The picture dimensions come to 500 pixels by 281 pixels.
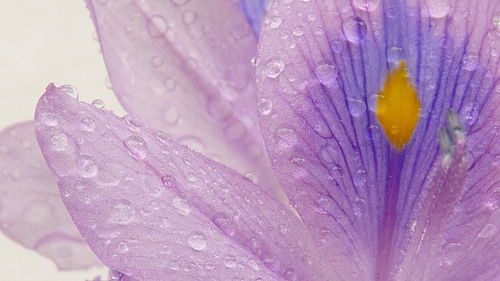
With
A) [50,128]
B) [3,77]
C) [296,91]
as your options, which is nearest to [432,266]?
[296,91]

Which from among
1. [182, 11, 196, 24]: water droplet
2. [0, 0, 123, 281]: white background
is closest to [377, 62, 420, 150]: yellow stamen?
[182, 11, 196, 24]: water droplet

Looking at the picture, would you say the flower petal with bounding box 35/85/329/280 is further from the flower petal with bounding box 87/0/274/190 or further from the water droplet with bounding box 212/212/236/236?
the flower petal with bounding box 87/0/274/190

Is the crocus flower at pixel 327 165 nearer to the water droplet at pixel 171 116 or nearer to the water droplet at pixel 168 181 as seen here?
the water droplet at pixel 168 181

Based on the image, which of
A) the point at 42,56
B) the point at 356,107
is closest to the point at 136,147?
the point at 356,107

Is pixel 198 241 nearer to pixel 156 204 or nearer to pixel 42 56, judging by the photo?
pixel 156 204

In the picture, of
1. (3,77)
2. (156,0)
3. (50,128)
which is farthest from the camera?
(3,77)

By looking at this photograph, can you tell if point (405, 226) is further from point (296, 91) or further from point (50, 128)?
point (50, 128)

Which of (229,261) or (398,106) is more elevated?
(398,106)
